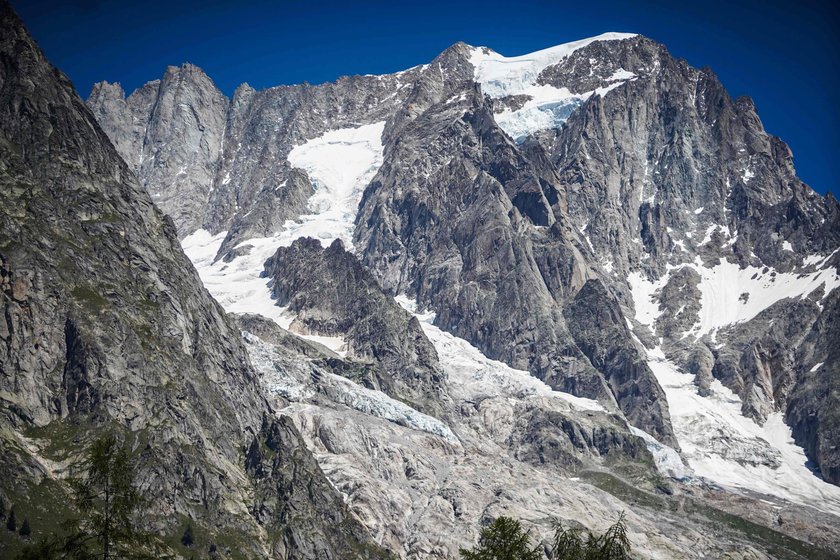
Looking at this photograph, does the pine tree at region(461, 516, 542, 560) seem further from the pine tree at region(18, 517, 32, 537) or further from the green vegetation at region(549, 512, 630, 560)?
the pine tree at region(18, 517, 32, 537)

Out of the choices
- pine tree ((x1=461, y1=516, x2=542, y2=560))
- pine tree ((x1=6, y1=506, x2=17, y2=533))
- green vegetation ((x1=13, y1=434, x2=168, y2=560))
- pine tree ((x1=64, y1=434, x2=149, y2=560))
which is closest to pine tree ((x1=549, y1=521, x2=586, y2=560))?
pine tree ((x1=461, y1=516, x2=542, y2=560))

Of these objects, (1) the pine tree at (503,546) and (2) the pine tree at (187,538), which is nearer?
(1) the pine tree at (503,546)

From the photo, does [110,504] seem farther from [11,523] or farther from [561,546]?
[11,523]

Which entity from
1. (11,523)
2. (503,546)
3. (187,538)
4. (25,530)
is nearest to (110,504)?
(503,546)

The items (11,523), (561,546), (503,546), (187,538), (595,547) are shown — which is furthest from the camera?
(187,538)

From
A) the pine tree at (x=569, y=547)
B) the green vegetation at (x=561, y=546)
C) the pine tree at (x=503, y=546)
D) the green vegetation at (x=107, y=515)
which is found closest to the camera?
the green vegetation at (x=107, y=515)

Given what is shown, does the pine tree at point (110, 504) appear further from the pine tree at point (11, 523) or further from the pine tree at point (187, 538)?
the pine tree at point (187, 538)

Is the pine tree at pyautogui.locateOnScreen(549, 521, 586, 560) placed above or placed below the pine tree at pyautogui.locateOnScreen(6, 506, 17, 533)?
above

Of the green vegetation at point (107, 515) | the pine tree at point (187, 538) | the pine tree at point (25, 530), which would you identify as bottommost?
the pine tree at point (187, 538)

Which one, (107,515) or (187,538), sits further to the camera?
(187,538)

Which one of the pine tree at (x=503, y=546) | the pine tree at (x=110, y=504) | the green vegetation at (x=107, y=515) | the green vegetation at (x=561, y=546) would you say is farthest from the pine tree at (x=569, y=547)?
the pine tree at (x=110, y=504)

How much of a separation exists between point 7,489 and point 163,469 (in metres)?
41.7

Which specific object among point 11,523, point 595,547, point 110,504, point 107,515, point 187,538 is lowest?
point 187,538

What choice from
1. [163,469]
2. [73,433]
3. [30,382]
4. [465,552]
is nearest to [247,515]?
[163,469]
